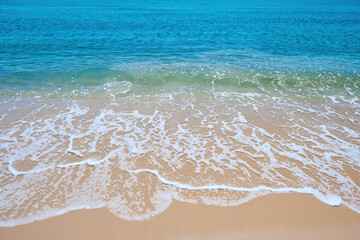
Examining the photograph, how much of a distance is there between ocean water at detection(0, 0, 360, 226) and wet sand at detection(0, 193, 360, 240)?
0.79ft

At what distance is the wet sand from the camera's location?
4.22 meters

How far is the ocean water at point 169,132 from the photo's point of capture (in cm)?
518

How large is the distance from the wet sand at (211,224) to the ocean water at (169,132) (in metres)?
0.24

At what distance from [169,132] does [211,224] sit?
12.9 ft

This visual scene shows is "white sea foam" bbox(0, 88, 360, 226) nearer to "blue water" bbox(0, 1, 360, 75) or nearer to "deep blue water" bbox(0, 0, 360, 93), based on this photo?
"deep blue water" bbox(0, 0, 360, 93)

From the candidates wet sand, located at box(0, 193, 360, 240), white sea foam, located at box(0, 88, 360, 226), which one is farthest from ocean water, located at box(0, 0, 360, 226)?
wet sand, located at box(0, 193, 360, 240)

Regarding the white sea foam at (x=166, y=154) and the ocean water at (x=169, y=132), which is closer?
the white sea foam at (x=166, y=154)

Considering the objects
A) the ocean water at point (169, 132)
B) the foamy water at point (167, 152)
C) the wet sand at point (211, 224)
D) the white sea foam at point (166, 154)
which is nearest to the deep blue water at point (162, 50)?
the ocean water at point (169, 132)

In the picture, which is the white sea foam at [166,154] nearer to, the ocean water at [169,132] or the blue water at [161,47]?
the ocean water at [169,132]

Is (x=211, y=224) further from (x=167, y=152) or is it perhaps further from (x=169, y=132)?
(x=169, y=132)

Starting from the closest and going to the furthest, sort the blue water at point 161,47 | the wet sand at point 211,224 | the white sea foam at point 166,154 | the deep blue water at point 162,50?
the wet sand at point 211,224 → the white sea foam at point 166,154 → the deep blue water at point 162,50 → the blue water at point 161,47

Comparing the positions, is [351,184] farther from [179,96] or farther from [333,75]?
[333,75]

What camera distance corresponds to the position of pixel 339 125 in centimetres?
815

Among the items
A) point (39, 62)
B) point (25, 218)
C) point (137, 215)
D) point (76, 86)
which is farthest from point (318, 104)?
point (39, 62)
